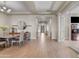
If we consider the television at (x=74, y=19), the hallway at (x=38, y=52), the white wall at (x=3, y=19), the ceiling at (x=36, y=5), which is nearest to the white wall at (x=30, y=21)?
the white wall at (x=3, y=19)

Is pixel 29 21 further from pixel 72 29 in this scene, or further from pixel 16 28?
pixel 72 29

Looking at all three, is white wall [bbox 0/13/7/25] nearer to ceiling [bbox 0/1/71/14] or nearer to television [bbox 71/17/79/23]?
ceiling [bbox 0/1/71/14]

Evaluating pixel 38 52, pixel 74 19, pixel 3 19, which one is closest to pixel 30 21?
pixel 3 19

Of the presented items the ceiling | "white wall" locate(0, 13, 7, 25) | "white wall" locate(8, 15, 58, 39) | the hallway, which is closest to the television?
"white wall" locate(8, 15, 58, 39)

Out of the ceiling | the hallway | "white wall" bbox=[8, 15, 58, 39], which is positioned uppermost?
the ceiling

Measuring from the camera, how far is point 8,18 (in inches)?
627

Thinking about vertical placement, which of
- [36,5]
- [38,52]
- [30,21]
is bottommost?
[38,52]

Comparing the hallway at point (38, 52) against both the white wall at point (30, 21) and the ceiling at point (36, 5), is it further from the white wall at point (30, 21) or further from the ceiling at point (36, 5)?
the white wall at point (30, 21)

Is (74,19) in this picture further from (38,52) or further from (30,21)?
(38,52)

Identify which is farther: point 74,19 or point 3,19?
point 3,19

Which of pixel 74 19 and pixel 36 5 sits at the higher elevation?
pixel 36 5

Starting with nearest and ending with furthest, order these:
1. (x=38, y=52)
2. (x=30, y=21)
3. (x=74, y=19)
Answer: (x=38, y=52), (x=74, y=19), (x=30, y=21)

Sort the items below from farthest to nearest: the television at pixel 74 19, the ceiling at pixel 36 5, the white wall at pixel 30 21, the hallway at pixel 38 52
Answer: the white wall at pixel 30 21 < the television at pixel 74 19 < the ceiling at pixel 36 5 < the hallway at pixel 38 52

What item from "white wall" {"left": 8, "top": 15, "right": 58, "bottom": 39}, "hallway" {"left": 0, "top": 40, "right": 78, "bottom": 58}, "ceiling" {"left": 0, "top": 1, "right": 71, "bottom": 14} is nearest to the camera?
"hallway" {"left": 0, "top": 40, "right": 78, "bottom": 58}
